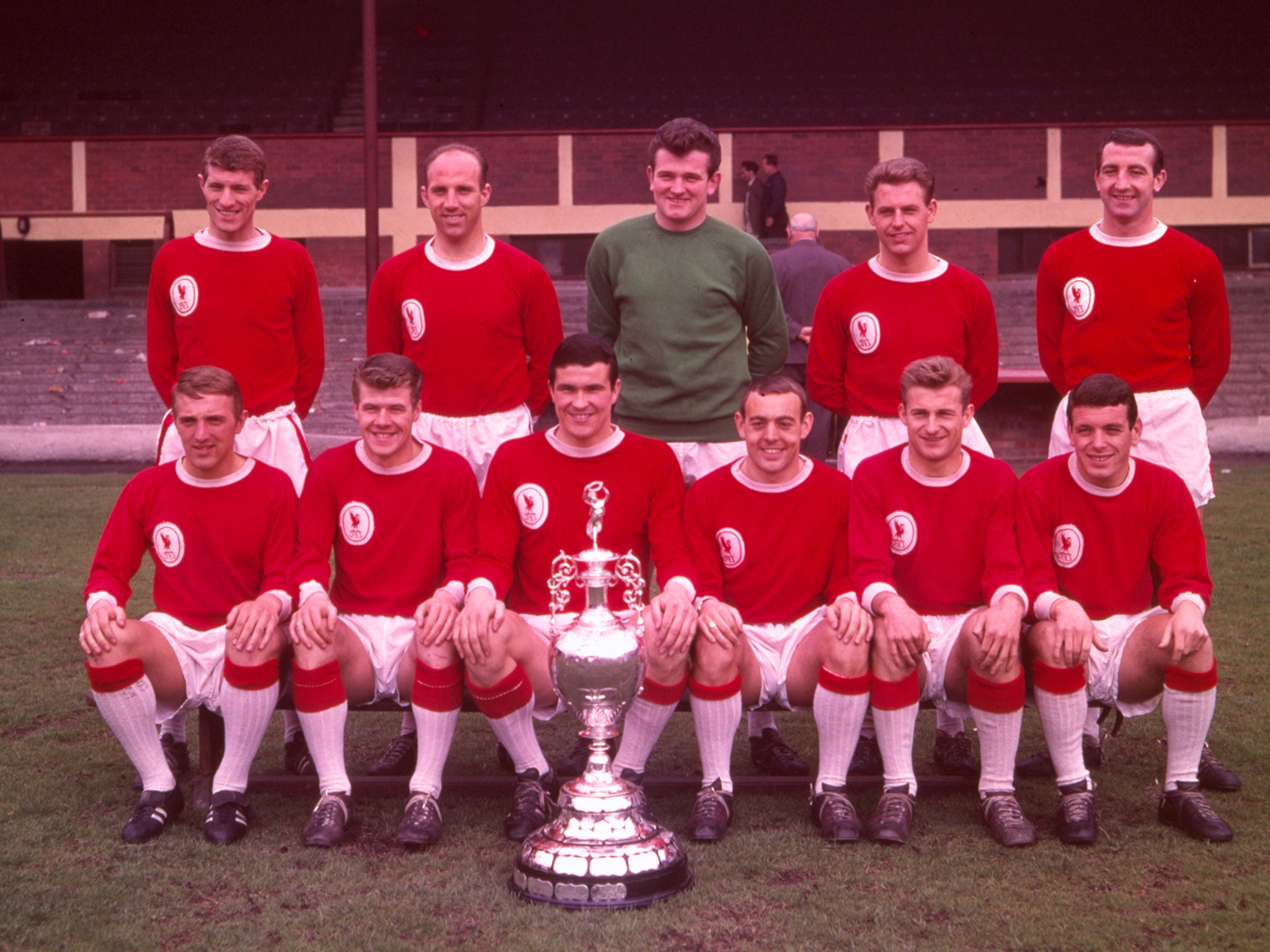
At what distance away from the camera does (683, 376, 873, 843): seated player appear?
338cm

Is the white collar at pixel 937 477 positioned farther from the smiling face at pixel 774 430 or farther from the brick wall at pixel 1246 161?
the brick wall at pixel 1246 161

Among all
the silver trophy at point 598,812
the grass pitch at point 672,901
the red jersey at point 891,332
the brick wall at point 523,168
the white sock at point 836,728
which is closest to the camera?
the grass pitch at point 672,901

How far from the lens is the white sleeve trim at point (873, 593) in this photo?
135 inches

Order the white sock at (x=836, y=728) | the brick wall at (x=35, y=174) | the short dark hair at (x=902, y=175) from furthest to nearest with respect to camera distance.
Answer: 1. the brick wall at (x=35, y=174)
2. the short dark hair at (x=902, y=175)
3. the white sock at (x=836, y=728)

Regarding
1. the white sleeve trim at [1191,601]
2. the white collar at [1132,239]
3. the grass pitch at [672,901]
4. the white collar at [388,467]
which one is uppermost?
the white collar at [1132,239]

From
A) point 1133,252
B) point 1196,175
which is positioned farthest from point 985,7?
point 1133,252

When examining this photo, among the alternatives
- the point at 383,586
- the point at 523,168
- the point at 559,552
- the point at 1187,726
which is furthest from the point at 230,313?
the point at 523,168

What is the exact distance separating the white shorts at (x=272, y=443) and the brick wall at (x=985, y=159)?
14030 millimetres

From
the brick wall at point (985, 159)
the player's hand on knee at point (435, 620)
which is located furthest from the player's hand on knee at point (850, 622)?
the brick wall at point (985, 159)

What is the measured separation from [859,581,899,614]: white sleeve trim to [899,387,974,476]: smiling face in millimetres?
385

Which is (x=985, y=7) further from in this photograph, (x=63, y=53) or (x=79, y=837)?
(x=79, y=837)

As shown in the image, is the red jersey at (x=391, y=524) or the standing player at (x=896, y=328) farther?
the standing player at (x=896, y=328)

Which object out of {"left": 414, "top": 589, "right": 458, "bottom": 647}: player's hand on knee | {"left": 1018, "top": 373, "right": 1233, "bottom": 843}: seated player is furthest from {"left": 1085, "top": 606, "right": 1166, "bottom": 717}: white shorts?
{"left": 414, "top": 589, "right": 458, "bottom": 647}: player's hand on knee

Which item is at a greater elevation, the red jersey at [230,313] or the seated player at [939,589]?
the red jersey at [230,313]
